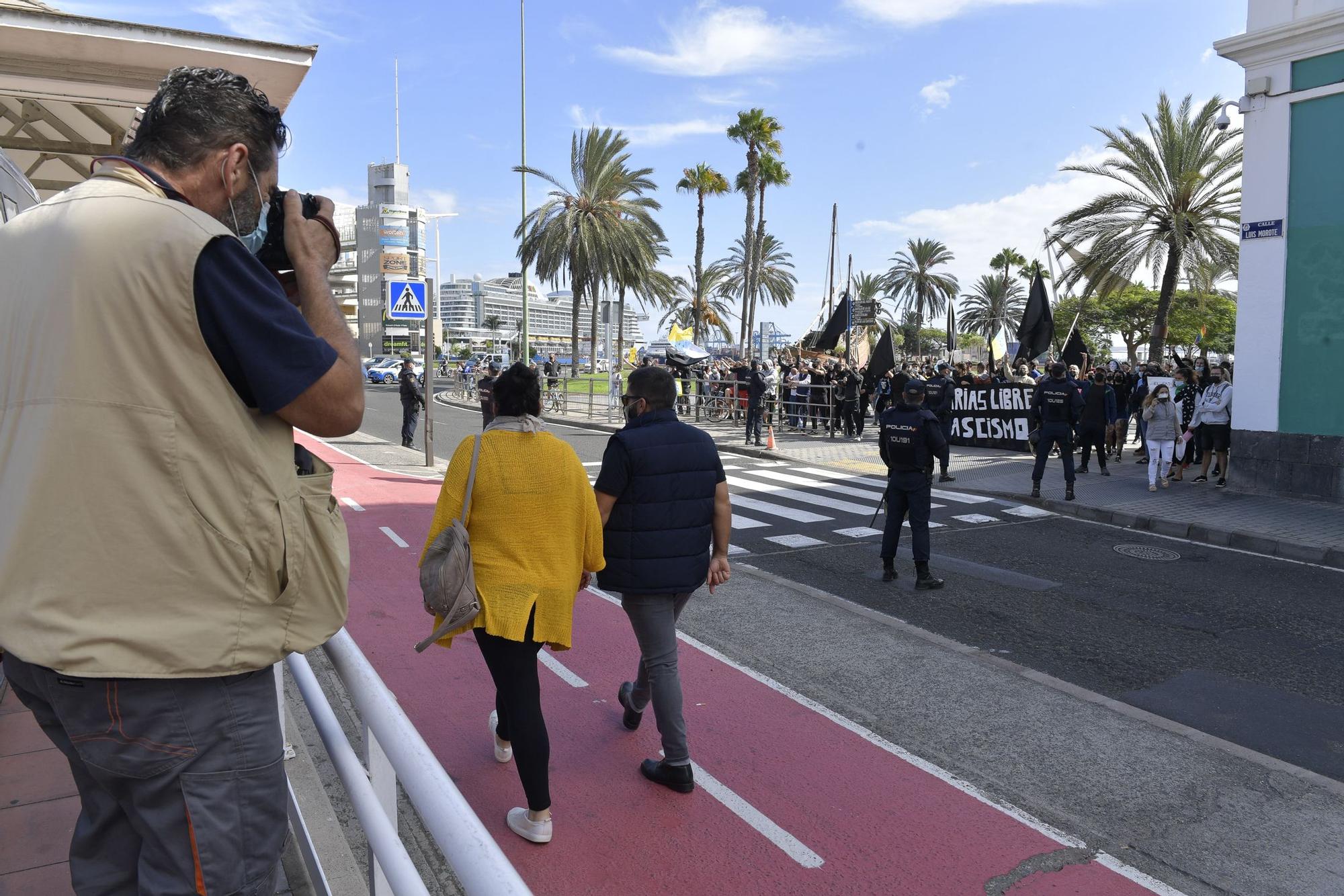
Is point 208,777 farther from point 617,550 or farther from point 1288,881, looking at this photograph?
point 1288,881

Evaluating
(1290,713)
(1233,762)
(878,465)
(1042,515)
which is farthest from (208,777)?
(878,465)

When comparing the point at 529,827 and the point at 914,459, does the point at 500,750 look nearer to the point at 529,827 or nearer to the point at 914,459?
the point at 529,827

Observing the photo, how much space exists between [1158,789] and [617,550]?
9.61 feet

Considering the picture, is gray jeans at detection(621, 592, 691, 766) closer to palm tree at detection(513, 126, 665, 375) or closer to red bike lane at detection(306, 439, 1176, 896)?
red bike lane at detection(306, 439, 1176, 896)

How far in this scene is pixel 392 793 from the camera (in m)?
2.02

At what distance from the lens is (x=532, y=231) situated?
35.9m

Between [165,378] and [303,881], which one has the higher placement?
[165,378]

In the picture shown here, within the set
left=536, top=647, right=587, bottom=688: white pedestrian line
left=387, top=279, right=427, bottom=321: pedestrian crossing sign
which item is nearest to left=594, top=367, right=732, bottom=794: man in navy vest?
left=536, top=647, right=587, bottom=688: white pedestrian line

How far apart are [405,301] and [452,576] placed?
12454mm

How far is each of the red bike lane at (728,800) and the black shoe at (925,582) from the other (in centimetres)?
293

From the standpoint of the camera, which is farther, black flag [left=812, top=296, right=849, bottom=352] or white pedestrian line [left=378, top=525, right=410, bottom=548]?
black flag [left=812, top=296, right=849, bottom=352]

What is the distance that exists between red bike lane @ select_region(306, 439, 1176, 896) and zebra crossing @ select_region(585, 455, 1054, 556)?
4.45m

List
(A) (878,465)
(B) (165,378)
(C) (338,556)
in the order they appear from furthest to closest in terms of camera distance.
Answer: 1. (A) (878,465)
2. (C) (338,556)
3. (B) (165,378)

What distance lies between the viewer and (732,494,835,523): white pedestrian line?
12.0 metres
